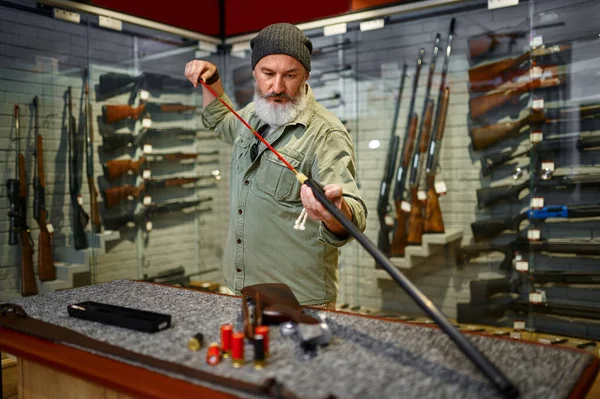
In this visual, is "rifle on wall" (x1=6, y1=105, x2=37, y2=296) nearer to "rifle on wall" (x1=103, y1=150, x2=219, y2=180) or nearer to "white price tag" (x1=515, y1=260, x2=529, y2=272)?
"rifle on wall" (x1=103, y1=150, x2=219, y2=180)

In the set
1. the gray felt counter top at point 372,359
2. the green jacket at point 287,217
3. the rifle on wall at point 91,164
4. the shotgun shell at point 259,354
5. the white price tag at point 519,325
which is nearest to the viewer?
the gray felt counter top at point 372,359

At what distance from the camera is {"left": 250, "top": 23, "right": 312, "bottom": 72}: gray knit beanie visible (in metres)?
2.18

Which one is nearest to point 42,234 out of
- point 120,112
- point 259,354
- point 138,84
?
point 120,112

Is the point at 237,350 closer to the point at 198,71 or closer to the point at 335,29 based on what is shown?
the point at 198,71

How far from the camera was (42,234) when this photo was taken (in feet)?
12.6

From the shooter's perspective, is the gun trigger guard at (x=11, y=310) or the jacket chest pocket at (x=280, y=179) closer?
the gun trigger guard at (x=11, y=310)

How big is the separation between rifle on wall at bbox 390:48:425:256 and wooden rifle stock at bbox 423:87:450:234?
0.65 ft

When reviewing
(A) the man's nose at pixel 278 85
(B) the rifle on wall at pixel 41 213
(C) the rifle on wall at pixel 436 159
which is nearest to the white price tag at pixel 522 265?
(C) the rifle on wall at pixel 436 159

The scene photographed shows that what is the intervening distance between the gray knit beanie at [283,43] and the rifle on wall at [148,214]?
274 centimetres

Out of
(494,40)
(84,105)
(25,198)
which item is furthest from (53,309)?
(494,40)

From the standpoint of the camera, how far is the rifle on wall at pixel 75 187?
406cm

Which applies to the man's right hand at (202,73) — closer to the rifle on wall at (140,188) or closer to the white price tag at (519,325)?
the rifle on wall at (140,188)

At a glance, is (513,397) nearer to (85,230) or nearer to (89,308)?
(89,308)

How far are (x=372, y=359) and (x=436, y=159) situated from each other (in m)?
3.35
